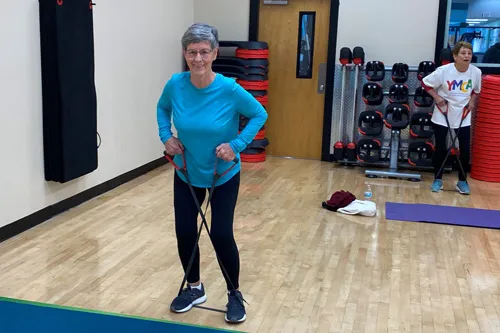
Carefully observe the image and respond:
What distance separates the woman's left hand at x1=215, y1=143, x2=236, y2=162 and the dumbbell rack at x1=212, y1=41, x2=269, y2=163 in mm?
4356

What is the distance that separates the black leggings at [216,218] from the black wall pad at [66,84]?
204 centimetres

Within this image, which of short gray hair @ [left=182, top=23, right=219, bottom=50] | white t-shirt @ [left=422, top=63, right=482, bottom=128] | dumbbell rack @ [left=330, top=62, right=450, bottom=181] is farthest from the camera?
dumbbell rack @ [left=330, top=62, right=450, bottom=181]

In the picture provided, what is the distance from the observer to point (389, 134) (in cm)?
709

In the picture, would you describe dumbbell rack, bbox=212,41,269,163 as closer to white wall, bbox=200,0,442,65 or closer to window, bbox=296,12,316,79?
window, bbox=296,12,316,79

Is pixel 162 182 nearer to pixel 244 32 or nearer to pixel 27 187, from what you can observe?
pixel 27 187

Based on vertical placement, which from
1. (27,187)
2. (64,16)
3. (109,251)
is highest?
(64,16)

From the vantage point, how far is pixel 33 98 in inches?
171

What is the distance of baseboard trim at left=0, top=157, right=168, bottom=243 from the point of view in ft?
13.7

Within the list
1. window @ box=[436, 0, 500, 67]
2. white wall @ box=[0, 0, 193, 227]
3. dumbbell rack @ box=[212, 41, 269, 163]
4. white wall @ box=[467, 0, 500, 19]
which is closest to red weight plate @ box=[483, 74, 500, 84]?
window @ box=[436, 0, 500, 67]

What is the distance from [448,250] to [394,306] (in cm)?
114

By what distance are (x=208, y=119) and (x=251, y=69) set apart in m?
4.44

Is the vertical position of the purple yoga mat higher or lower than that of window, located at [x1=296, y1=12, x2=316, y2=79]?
lower

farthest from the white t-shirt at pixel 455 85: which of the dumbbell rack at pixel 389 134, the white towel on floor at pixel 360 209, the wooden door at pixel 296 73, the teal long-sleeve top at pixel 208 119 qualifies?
the teal long-sleeve top at pixel 208 119

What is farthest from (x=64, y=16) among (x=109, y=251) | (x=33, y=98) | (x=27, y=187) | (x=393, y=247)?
(x=393, y=247)
